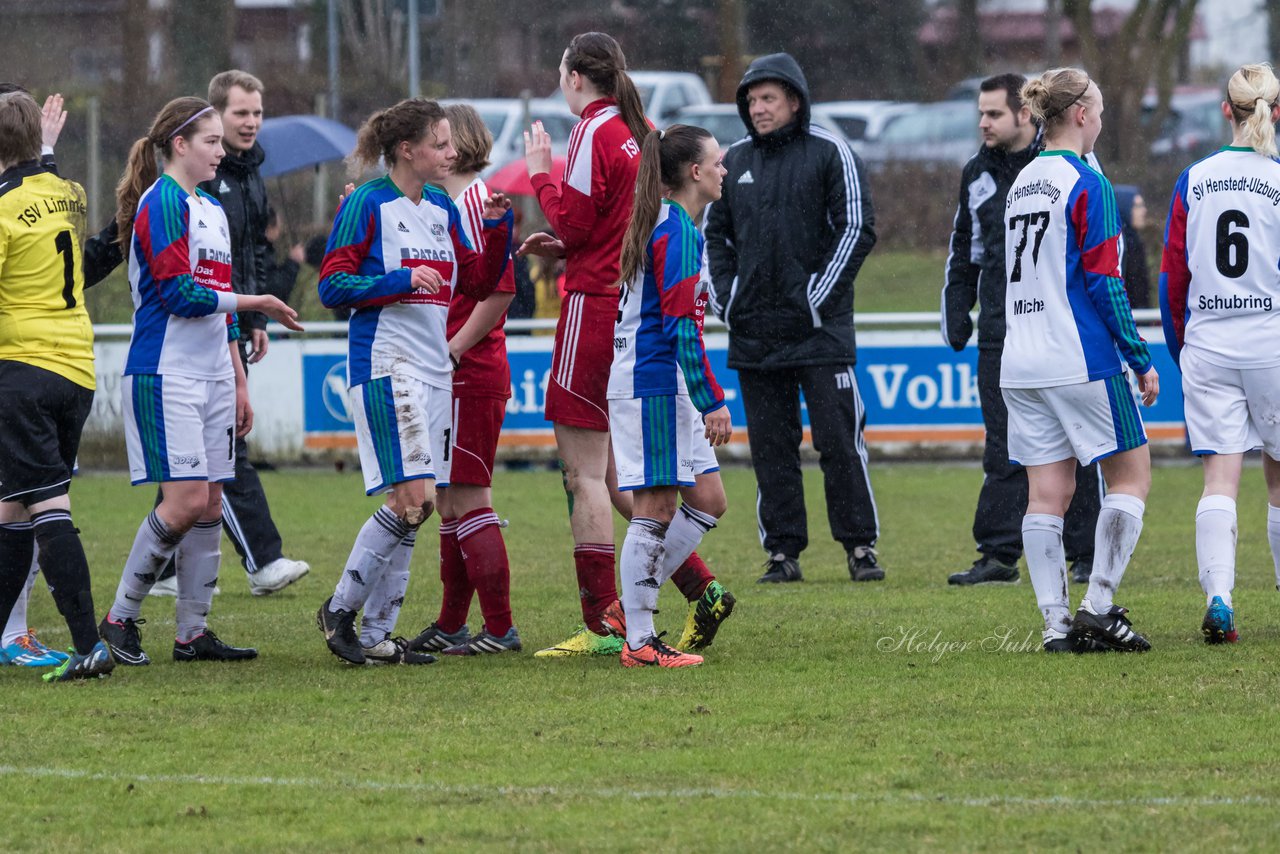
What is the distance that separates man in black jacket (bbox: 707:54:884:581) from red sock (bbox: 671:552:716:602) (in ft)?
7.80

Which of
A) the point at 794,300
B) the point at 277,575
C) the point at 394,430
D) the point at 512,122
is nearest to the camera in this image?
the point at 394,430

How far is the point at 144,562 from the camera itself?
6.86 metres

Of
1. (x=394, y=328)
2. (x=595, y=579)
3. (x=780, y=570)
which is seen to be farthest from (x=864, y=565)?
(x=394, y=328)

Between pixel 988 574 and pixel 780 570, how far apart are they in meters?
1.04

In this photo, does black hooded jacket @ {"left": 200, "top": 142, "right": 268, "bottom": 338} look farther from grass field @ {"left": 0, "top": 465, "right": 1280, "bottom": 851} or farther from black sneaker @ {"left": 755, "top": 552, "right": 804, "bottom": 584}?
black sneaker @ {"left": 755, "top": 552, "right": 804, "bottom": 584}

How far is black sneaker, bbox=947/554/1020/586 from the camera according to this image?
8984 millimetres

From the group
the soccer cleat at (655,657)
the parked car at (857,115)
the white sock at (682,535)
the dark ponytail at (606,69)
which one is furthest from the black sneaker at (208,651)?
the parked car at (857,115)

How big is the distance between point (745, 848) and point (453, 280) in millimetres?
3158

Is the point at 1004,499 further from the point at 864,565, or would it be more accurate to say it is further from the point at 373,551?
the point at 373,551

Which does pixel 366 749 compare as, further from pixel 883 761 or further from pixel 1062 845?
pixel 1062 845

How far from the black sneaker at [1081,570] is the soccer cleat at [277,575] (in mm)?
3638

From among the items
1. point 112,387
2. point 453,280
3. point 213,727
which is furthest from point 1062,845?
point 112,387

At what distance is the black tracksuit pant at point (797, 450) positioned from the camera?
948 cm

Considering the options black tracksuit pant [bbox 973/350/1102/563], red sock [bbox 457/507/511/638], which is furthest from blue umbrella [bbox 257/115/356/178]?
red sock [bbox 457/507/511/638]
